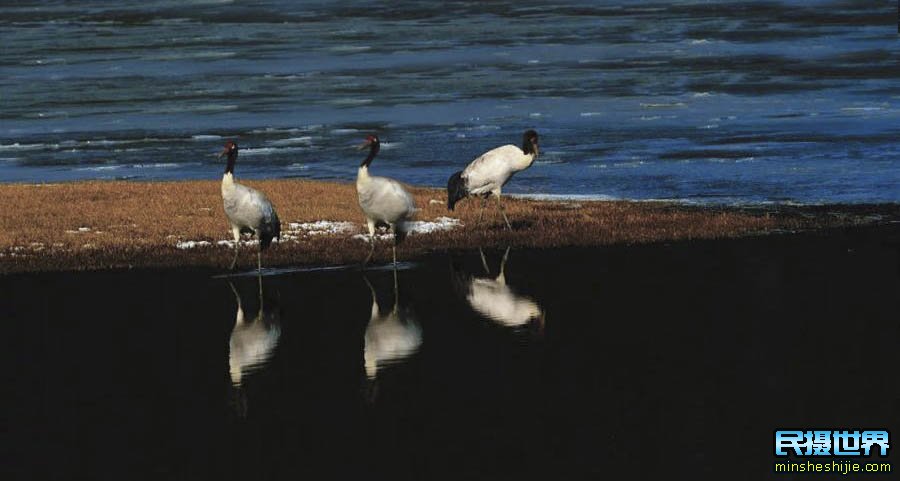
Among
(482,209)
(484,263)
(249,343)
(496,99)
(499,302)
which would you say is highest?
(249,343)

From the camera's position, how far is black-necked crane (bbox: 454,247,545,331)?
16.4 m

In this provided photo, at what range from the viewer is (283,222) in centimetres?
2367

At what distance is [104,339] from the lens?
1585 centimetres

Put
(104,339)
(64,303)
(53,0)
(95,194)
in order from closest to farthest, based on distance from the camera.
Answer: (104,339) → (64,303) → (95,194) → (53,0)

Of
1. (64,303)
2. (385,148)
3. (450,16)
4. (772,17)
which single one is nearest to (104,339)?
(64,303)

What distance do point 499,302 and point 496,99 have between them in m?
27.0

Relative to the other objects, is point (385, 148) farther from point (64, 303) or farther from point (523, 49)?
point (523, 49)

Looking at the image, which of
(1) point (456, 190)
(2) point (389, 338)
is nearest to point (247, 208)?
(2) point (389, 338)

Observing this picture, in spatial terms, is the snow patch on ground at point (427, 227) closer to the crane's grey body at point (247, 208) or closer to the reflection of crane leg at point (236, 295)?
the crane's grey body at point (247, 208)

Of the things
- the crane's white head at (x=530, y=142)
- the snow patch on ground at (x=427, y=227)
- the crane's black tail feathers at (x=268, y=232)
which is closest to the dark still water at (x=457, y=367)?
the crane's black tail feathers at (x=268, y=232)

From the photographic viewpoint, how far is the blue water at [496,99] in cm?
3206

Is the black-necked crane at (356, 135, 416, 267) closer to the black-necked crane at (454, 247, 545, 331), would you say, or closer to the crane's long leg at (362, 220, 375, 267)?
the crane's long leg at (362, 220, 375, 267)

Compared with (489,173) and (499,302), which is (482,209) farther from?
(499,302)

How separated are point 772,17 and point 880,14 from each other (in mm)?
4483
